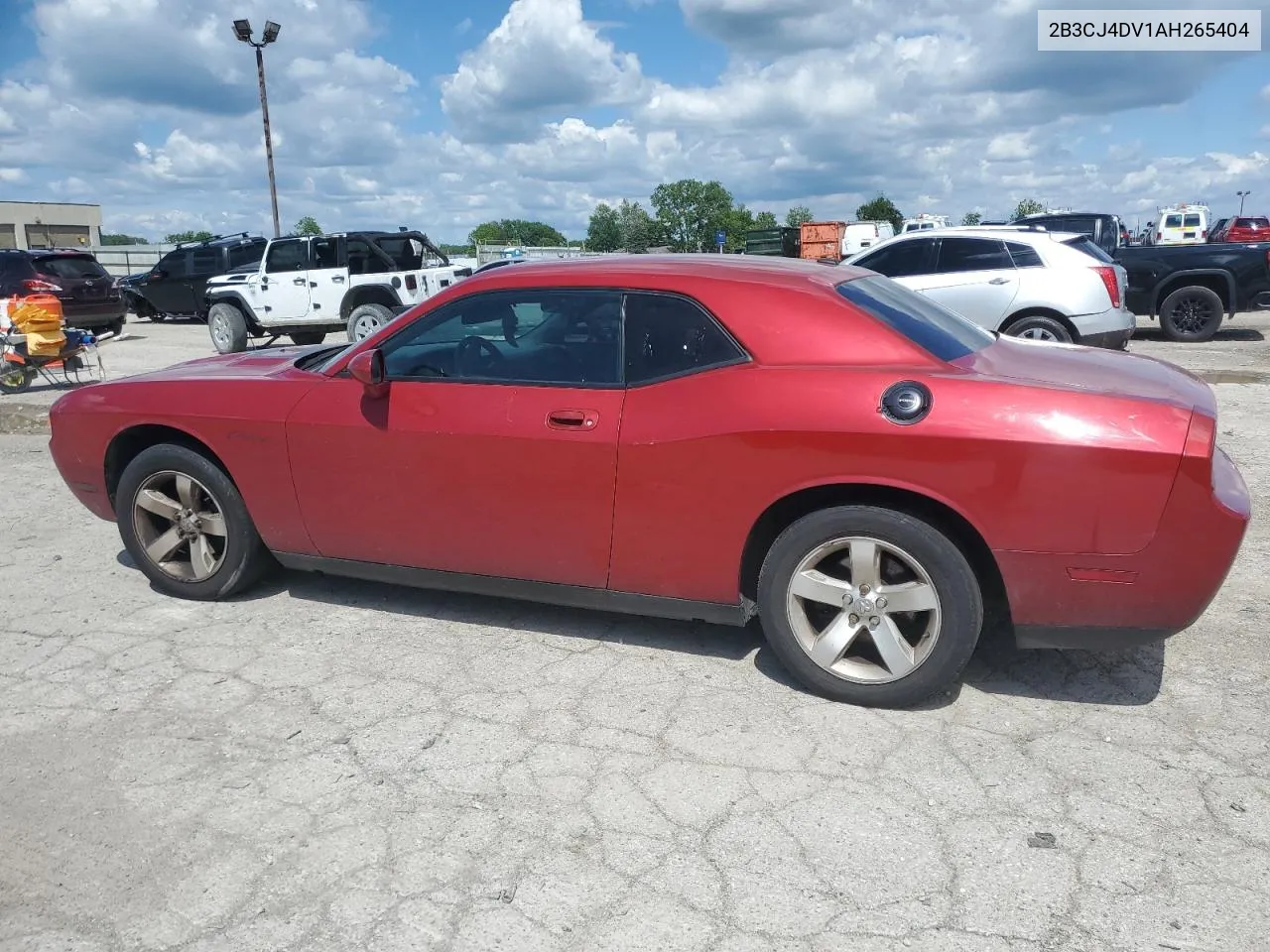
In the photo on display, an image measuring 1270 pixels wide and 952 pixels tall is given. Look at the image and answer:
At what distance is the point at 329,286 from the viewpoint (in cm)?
1433

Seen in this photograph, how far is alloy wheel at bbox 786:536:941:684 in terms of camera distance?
11.0 feet

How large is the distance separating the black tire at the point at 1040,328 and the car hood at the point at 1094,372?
6.19 m

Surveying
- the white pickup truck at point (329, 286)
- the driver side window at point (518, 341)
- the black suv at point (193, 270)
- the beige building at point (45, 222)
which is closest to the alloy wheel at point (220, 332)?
the white pickup truck at point (329, 286)

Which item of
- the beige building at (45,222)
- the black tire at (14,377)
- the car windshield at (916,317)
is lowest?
the black tire at (14,377)

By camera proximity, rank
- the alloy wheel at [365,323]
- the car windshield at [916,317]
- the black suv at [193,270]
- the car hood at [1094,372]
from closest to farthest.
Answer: the car hood at [1094,372]
the car windshield at [916,317]
the alloy wheel at [365,323]
the black suv at [193,270]

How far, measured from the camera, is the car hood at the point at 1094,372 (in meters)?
3.27

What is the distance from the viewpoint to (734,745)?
326cm

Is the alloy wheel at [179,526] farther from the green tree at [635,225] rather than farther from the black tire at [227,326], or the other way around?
the green tree at [635,225]

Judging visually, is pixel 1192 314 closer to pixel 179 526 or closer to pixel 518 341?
pixel 518 341

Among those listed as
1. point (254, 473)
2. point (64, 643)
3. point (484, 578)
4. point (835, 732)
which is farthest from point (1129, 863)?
point (64, 643)

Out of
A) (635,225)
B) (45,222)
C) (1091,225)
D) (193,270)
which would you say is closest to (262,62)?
(193,270)

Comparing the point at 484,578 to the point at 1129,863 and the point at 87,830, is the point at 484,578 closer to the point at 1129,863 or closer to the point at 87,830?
the point at 87,830

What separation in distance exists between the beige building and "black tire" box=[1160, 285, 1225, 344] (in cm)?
7598

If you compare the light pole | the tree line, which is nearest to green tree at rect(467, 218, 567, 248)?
the tree line
